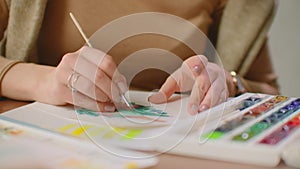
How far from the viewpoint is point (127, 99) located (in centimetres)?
63

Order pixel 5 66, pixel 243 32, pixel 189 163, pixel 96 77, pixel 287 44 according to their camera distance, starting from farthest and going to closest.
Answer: pixel 287 44 < pixel 243 32 < pixel 5 66 < pixel 96 77 < pixel 189 163

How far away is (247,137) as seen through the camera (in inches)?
18.0

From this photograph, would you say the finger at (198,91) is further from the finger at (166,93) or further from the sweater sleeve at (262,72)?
the sweater sleeve at (262,72)

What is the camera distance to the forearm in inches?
25.3

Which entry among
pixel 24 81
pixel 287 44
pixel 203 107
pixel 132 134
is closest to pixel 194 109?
pixel 203 107

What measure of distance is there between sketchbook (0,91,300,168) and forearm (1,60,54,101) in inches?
1.5

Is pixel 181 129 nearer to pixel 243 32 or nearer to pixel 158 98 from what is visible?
pixel 158 98

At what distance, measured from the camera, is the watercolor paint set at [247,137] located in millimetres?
430

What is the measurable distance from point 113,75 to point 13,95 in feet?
0.60

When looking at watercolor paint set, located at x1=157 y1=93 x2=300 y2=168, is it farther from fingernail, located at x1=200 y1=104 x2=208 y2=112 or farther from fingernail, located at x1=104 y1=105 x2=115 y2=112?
fingernail, located at x1=104 y1=105 x2=115 y2=112

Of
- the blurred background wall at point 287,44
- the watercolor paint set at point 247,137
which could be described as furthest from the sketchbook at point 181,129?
the blurred background wall at point 287,44

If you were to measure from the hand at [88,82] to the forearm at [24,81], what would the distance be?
0.05 metres

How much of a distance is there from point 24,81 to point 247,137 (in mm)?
361

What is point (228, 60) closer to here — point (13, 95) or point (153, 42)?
point (153, 42)
